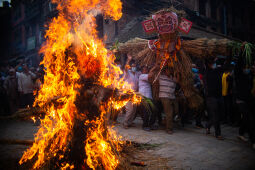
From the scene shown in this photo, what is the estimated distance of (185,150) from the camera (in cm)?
463

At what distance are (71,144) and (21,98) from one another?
273 inches

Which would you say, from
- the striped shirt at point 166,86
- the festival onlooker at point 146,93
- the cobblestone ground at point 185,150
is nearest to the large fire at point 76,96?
the cobblestone ground at point 185,150

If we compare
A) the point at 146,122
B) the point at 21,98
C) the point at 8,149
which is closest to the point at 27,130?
the point at 8,149

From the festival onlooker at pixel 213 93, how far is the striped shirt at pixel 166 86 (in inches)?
38.4

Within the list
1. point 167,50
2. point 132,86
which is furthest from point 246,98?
point 132,86

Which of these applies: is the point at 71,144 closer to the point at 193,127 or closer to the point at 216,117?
the point at 216,117

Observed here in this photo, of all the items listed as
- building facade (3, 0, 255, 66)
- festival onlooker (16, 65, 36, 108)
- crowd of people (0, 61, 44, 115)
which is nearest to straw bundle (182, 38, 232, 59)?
building facade (3, 0, 255, 66)

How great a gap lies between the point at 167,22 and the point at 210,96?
7.93ft

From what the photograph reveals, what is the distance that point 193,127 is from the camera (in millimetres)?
7309

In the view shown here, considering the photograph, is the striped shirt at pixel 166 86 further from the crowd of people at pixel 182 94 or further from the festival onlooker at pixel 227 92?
the festival onlooker at pixel 227 92

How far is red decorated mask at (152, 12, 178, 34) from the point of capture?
17.8 feet

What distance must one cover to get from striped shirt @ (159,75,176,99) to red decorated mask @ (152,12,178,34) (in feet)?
4.64

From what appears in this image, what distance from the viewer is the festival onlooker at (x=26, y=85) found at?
8.89 metres

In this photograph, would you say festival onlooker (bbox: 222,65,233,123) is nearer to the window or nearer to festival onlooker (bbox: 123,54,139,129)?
festival onlooker (bbox: 123,54,139,129)
